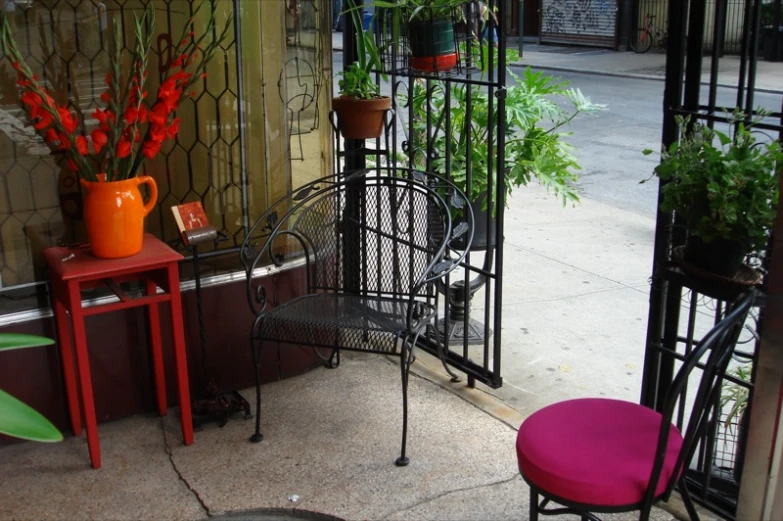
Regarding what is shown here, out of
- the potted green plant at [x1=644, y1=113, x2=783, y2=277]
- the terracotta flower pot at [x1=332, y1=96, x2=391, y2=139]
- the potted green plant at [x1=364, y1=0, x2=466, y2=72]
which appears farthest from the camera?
the terracotta flower pot at [x1=332, y1=96, x2=391, y2=139]

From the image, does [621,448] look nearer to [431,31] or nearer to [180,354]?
[180,354]

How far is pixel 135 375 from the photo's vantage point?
3.46m

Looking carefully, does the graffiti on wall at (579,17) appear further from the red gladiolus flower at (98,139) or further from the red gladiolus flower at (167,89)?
the red gladiolus flower at (98,139)

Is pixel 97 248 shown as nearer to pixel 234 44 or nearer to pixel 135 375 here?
pixel 135 375

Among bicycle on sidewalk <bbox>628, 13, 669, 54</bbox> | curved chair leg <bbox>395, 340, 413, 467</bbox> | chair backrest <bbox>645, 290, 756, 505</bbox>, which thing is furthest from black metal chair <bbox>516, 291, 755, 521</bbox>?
bicycle on sidewalk <bbox>628, 13, 669, 54</bbox>

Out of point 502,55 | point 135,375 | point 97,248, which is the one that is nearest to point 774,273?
point 502,55

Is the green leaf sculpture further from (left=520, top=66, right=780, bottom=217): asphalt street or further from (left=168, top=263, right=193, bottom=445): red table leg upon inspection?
(left=520, top=66, right=780, bottom=217): asphalt street

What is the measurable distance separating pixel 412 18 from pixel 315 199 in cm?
91

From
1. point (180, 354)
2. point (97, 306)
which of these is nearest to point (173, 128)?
point (97, 306)

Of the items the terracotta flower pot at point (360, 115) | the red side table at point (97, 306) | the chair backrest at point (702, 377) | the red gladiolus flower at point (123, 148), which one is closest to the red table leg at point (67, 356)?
the red side table at point (97, 306)

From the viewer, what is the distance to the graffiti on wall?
71.7 ft

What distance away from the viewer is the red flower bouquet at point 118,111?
2850mm

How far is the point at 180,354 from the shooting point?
10.4 feet

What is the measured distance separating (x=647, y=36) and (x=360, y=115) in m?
18.8
